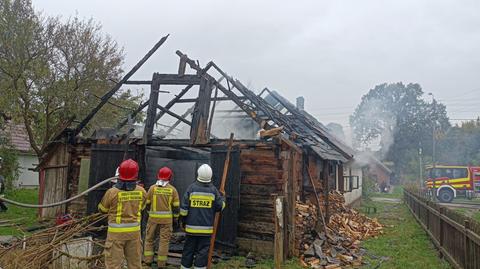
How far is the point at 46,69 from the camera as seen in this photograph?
48.0 feet

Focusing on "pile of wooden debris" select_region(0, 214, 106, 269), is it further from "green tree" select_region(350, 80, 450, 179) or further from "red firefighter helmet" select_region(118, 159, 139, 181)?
"green tree" select_region(350, 80, 450, 179)

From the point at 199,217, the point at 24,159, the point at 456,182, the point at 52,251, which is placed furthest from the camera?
the point at 456,182

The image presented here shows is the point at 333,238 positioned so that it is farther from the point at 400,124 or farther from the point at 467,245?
the point at 400,124

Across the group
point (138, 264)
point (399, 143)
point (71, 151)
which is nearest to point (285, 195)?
point (138, 264)

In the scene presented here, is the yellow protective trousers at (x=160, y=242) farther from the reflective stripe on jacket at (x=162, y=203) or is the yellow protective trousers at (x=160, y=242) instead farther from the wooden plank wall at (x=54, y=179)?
the wooden plank wall at (x=54, y=179)

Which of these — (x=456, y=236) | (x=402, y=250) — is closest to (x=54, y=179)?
(x=402, y=250)

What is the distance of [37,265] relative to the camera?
526cm

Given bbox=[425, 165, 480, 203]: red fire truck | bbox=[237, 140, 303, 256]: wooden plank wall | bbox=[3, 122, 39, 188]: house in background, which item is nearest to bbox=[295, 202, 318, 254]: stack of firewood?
bbox=[237, 140, 303, 256]: wooden plank wall

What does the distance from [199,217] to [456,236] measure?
180 inches

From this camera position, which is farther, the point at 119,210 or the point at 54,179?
the point at 54,179

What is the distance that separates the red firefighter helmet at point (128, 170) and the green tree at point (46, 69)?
8849 millimetres

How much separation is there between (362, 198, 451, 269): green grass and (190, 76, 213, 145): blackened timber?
446 centimetres

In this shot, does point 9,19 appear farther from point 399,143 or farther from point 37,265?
point 399,143

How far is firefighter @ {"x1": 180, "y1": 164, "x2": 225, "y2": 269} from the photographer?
20.2ft
